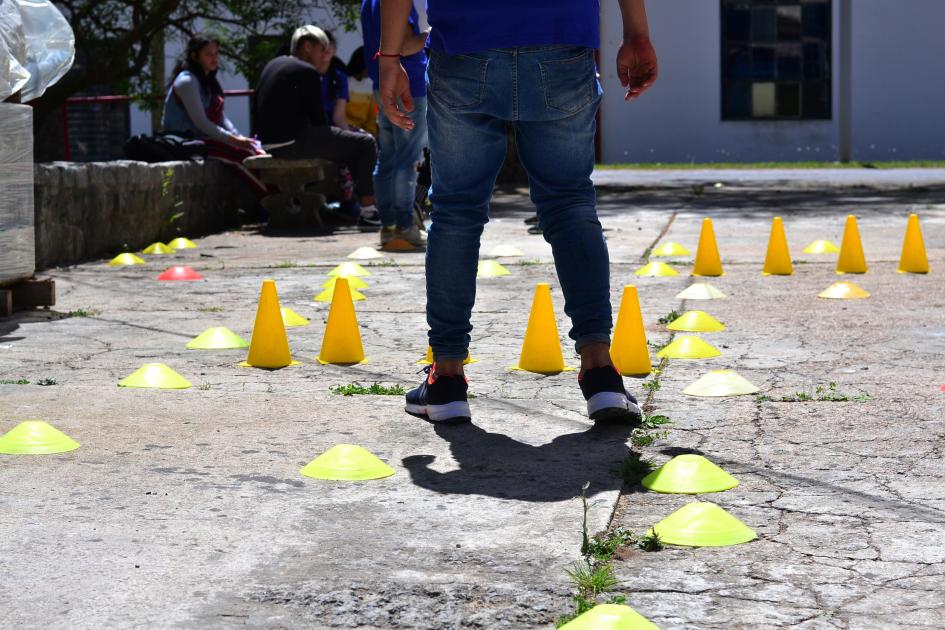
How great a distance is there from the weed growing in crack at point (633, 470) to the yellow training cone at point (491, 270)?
3.95 meters

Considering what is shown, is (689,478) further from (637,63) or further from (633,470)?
(637,63)

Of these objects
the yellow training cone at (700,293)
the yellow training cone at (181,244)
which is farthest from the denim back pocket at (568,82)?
the yellow training cone at (181,244)

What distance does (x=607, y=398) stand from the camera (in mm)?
3693

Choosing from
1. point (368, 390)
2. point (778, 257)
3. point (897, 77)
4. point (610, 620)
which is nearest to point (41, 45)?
point (368, 390)

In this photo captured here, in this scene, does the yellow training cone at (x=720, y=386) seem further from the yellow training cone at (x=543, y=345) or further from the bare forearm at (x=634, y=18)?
the bare forearm at (x=634, y=18)

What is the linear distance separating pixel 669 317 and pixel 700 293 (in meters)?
0.67

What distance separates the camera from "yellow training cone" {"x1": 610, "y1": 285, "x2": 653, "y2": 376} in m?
4.55

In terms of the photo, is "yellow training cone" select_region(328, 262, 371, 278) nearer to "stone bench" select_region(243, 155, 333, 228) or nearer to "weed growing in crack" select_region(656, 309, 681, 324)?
"weed growing in crack" select_region(656, 309, 681, 324)

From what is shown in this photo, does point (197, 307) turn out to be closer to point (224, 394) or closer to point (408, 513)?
point (224, 394)

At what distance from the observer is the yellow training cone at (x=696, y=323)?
17.6 ft

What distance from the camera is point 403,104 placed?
388 centimetres

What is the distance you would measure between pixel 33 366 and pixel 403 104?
175cm

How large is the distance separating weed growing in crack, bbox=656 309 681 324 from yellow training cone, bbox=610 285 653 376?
3.35 ft

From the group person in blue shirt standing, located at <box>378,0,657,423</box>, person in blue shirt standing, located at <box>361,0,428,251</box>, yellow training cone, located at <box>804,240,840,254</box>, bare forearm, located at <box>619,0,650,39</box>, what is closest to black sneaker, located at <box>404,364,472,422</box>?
person in blue shirt standing, located at <box>378,0,657,423</box>
